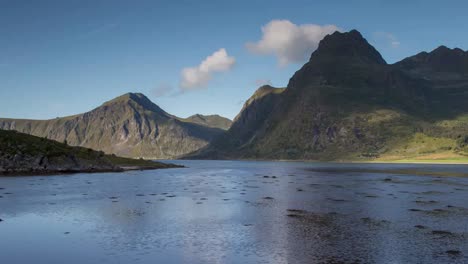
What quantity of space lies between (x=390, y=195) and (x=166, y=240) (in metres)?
62.3

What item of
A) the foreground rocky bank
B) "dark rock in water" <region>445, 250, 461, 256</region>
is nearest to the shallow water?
"dark rock in water" <region>445, 250, 461, 256</region>

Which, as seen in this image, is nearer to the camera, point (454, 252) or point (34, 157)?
point (454, 252)

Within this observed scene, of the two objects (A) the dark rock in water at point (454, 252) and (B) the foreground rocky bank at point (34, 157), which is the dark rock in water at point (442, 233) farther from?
(B) the foreground rocky bank at point (34, 157)

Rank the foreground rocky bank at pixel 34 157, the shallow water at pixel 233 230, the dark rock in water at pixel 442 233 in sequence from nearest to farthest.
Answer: the shallow water at pixel 233 230 → the dark rock in water at pixel 442 233 → the foreground rocky bank at pixel 34 157

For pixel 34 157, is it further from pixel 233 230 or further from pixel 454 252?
pixel 454 252

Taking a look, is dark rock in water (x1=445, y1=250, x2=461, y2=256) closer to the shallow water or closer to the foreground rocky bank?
the shallow water

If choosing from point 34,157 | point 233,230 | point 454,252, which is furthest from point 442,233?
point 34,157

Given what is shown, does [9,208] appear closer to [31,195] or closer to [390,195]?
[31,195]

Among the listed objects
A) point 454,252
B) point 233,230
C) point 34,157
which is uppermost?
point 34,157

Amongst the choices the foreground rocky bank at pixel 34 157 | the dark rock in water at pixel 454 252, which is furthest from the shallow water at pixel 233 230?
the foreground rocky bank at pixel 34 157

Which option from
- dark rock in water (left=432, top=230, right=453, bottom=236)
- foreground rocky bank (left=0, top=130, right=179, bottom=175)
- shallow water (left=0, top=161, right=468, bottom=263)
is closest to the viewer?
shallow water (left=0, top=161, right=468, bottom=263)

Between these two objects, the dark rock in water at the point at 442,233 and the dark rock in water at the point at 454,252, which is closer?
the dark rock in water at the point at 454,252

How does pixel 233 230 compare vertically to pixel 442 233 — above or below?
below

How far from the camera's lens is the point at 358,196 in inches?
3494
